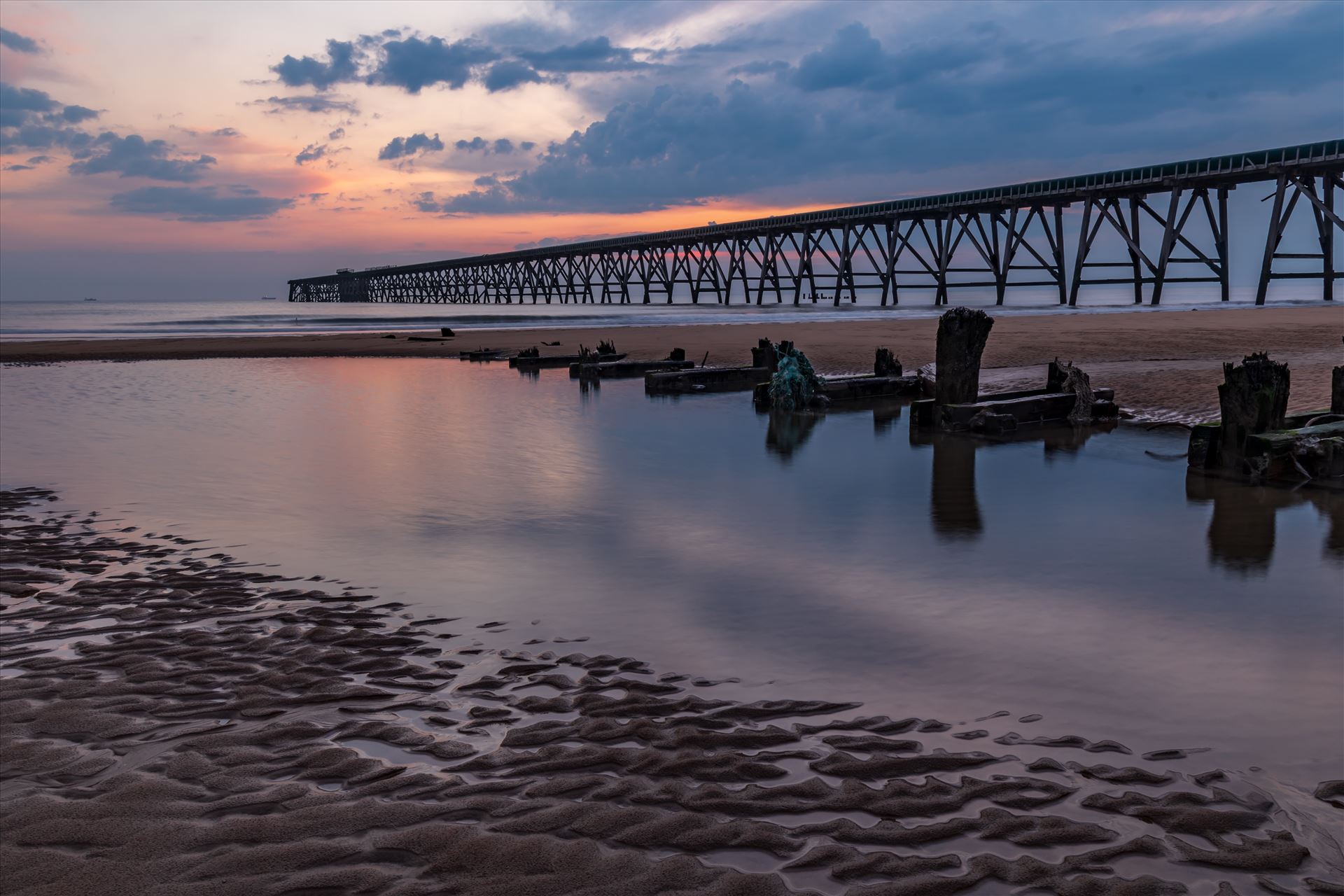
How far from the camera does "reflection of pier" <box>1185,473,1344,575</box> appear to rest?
598cm

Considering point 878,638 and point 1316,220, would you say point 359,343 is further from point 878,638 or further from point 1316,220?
point 1316,220

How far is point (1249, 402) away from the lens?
8.48 m

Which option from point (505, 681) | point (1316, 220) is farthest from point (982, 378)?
point (1316, 220)

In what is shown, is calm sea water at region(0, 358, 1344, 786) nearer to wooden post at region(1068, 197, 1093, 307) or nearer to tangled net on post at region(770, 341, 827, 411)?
tangled net on post at region(770, 341, 827, 411)

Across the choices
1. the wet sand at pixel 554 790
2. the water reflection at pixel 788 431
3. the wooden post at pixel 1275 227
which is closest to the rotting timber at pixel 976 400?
the water reflection at pixel 788 431

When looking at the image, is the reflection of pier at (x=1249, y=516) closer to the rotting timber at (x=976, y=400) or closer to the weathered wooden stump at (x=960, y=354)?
the rotting timber at (x=976, y=400)

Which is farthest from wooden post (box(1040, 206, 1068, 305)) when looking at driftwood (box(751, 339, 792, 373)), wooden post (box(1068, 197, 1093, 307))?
driftwood (box(751, 339, 792, 373))

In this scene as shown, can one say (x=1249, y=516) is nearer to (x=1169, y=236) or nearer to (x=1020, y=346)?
(x=1020, y=346)

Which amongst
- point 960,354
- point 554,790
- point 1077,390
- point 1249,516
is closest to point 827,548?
point 1249,516

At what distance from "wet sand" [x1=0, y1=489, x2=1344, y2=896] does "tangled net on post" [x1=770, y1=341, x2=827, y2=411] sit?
1048 cm

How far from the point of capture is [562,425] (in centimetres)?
1306

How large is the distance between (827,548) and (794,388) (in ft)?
27.2

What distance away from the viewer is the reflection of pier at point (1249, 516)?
5980 mm

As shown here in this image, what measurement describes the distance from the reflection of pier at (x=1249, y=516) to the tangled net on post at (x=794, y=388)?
6.43 metres
